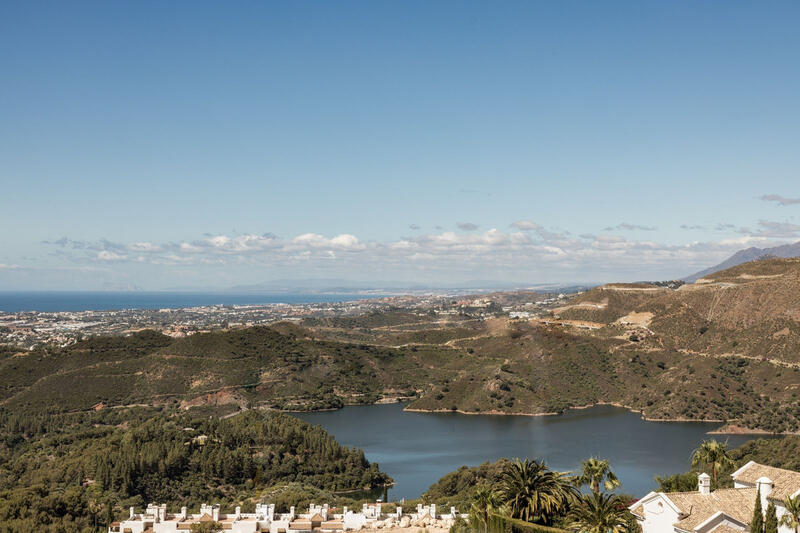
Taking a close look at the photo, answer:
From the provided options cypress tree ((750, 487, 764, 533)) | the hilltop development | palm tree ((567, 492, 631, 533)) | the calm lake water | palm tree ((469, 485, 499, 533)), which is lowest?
the calm lake water

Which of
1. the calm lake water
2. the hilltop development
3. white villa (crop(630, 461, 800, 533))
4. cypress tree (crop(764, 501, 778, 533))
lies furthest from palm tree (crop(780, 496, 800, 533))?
the hilltop development

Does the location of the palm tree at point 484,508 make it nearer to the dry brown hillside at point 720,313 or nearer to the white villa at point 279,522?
the white villa at point 279,522

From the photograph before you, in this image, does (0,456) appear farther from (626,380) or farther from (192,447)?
(626,380)

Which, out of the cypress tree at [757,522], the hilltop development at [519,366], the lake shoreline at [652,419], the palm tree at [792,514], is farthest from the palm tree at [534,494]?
the hilltop development at [519,366]

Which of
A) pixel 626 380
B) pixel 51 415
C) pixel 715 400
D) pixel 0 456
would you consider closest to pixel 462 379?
pixel 626 380

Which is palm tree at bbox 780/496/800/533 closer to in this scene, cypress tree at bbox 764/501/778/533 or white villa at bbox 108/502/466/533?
cypress tree at bbox 764/501/778/533

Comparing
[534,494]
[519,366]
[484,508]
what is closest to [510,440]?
[519,366]
